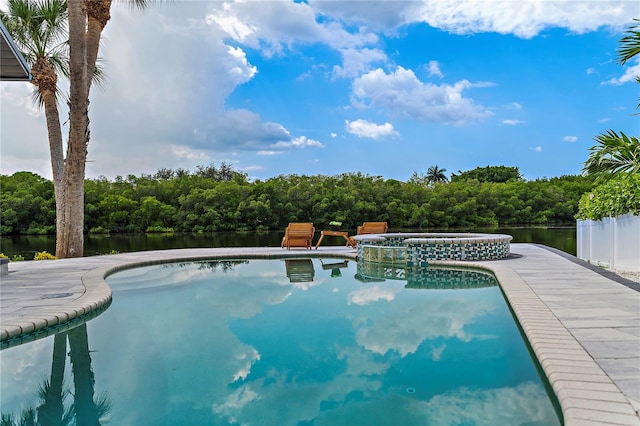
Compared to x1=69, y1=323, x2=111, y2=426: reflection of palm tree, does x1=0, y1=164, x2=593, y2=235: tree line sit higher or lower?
higher

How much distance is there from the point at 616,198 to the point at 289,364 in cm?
630

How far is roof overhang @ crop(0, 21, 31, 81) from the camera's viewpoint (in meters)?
4.90

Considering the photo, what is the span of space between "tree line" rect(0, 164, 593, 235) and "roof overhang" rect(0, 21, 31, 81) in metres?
24.5

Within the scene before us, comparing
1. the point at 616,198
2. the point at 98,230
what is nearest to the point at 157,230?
the point at 98,230

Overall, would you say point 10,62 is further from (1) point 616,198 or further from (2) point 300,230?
(1) point 616,198

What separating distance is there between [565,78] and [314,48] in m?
11.1

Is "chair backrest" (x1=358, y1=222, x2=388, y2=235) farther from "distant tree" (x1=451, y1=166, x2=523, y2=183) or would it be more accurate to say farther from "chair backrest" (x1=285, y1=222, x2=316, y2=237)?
"distant tree" (x1=451, y1=166, x2=523, y2=183)

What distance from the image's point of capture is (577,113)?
23312mm

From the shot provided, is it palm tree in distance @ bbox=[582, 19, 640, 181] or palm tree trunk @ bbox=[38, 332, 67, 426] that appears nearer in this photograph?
palm tree trunk @ bbox=[38, 332, 67, 426]

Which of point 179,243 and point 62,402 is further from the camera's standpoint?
point 179,243

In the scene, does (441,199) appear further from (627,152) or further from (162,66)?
(627,152)

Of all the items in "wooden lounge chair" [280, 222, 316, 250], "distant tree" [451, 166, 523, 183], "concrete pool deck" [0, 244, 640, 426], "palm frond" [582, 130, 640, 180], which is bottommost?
"concrete pool deck" [0, 244, 640, 426]

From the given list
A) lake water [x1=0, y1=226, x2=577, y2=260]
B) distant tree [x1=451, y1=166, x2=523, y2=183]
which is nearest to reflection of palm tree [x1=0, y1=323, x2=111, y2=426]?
lake water [x1=0, y1=226, x2=577, y2=260]

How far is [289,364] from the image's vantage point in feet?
12.0
